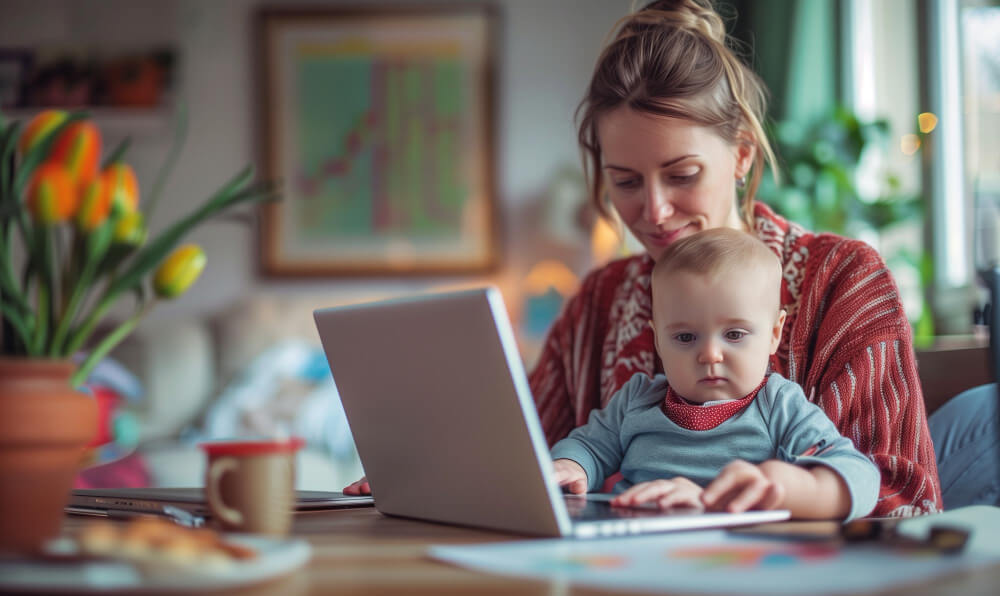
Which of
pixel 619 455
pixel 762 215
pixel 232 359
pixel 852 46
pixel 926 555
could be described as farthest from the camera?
pixel 232 359

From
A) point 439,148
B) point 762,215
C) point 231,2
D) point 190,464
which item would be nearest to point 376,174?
point 439,148

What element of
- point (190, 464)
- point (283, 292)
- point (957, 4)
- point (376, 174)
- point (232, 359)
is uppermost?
point (957, 4)

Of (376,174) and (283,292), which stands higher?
(376,174)

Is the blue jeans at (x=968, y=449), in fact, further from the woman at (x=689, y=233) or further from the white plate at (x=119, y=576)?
the white plate at (x=119, y=576)

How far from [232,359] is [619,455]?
3.26m

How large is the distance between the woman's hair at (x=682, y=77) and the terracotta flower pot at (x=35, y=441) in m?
0.84

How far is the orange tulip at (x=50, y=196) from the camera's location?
607 millimetres

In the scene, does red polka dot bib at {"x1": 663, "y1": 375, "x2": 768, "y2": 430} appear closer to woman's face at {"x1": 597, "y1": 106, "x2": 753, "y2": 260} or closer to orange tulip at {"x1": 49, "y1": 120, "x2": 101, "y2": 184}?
woman's face at {"x1": 597, "y1": 106, "x2": 753, "y2": 260}

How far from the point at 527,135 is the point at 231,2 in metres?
1.44

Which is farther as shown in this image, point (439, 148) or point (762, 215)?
point (439, 148)

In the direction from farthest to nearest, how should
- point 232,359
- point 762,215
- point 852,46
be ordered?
point 232,359, point 852,46, point 762,215

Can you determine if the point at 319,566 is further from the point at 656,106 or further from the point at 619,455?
the point at 656,106

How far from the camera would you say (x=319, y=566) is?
65cm

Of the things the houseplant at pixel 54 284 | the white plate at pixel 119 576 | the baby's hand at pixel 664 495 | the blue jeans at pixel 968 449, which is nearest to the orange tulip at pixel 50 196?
the houseplant at pixel 54 284
